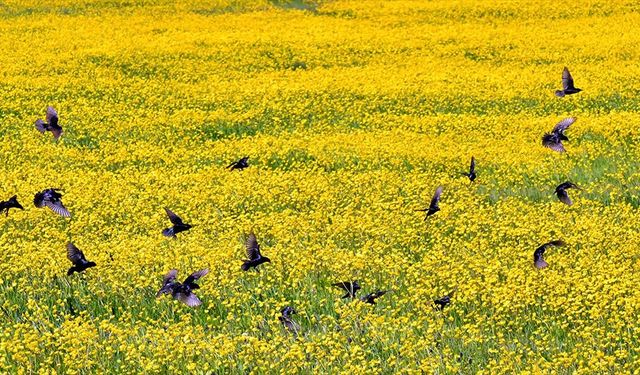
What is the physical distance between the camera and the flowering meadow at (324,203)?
812 centimetres

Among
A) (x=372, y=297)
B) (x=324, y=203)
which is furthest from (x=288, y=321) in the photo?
(x=324, y=203)

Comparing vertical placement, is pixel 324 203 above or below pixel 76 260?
below

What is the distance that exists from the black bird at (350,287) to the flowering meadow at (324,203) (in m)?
0.10

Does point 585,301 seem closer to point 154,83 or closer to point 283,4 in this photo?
point 154,83

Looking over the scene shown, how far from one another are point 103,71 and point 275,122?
817cm

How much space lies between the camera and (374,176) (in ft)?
48.5

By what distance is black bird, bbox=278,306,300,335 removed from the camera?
28.0ft

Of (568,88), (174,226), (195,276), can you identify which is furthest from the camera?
(568,88)

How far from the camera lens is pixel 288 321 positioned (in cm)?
863

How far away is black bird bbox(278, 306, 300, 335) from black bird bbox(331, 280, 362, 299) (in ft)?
2.10

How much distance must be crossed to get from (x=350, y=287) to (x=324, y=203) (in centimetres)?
365

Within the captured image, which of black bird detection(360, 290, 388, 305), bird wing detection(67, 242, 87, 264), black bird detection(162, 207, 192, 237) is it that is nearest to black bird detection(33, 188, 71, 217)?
bird wing detection(67, 242, 87, 264)

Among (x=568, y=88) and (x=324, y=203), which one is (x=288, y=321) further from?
(x=568, y=88)

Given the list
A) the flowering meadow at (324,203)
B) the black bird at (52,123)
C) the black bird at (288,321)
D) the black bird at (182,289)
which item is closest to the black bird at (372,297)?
the flowering meadow at (324,203)
